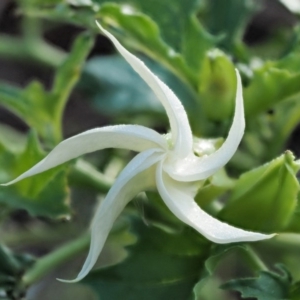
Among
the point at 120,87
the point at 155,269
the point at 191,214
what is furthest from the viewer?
the point at 120,87

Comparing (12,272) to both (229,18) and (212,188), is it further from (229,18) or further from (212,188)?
(229,18)

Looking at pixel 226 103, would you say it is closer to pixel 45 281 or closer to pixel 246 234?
pixel 246 234

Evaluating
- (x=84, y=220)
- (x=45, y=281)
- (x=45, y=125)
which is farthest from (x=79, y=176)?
(x=45, y=281)

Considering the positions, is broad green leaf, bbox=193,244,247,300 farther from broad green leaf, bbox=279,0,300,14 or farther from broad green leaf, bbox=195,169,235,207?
broad green leaf, bbox=279,0,300,14

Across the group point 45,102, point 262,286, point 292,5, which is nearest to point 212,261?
point 262,286

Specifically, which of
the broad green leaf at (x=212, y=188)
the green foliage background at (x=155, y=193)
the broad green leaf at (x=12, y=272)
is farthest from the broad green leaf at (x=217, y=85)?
the broad green leaf at (x=12, y=272)

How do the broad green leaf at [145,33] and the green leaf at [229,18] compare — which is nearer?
the broad green leaf at [145,33]

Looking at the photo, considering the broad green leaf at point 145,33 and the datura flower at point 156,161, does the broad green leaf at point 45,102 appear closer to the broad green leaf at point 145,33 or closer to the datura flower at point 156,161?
the broad green leaf at point 145,33
